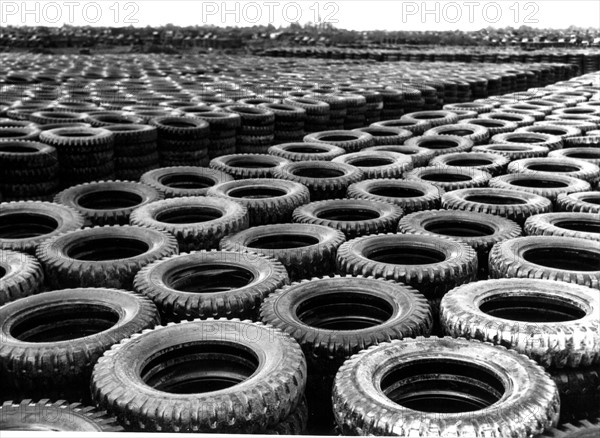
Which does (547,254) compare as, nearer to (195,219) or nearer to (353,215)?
(353,215)

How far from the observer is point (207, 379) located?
3.33m

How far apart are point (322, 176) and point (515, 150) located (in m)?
2.86

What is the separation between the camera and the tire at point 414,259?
4.33 metres

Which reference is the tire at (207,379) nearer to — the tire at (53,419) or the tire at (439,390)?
the tire at (53,419)

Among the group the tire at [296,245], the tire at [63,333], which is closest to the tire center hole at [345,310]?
the tire at [296,245]

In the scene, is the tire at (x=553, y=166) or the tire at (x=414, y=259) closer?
the tire at (x=414, y=259)

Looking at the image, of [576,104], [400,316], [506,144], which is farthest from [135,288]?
[576,104]

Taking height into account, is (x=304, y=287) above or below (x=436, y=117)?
below

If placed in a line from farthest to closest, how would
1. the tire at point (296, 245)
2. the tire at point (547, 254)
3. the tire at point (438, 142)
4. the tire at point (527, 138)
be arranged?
the tire at point (438, 142), the tire at point (527, 138), the tire at point (296, 245), the tire at point (547, 254)

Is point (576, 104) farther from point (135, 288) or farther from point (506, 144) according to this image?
point (135, 288)

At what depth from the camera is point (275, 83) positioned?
1650cm

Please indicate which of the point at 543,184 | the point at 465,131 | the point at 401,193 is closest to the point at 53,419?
the point at 401,193

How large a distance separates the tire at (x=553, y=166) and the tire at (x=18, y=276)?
5.38 meters

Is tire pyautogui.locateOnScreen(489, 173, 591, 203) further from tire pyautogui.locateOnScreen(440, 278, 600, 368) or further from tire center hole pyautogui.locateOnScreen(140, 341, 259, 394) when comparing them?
tire center hole pyautogui.locateOnScreen(140, 341, 259, 394)
